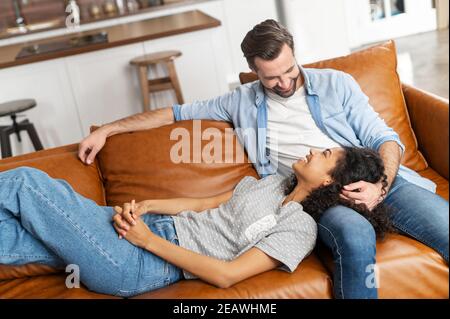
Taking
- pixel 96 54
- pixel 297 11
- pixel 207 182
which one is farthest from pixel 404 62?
pixel 207 182

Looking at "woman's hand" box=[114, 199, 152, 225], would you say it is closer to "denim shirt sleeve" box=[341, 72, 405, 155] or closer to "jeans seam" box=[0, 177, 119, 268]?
"jeans seam" box=[0, 177, 119, 268]

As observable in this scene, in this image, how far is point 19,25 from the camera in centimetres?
509

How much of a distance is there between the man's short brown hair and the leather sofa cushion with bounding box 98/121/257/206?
1.07 ft

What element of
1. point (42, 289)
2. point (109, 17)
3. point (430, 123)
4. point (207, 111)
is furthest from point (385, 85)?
point (109, 17)

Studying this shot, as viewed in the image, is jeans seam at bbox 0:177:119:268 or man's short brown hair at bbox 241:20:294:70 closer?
jeans seam at bbox 0:177:119:268

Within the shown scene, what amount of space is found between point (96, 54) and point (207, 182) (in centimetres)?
174

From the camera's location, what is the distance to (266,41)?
164 centimetres

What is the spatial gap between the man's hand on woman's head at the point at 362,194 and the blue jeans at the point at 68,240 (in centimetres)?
51

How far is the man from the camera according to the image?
1.38 metres

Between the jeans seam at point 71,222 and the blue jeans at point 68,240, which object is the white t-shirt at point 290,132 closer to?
the blue jeans at point 68,240

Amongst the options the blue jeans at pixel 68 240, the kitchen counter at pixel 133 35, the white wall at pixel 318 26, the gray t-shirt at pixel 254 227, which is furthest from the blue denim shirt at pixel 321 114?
the white wall at pixel 318 26

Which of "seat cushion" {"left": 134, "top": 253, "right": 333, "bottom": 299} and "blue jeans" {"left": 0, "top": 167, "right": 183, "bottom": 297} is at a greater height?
"blue jeans" {"left": 0, "top": 167, "right": 183, "bottom": 297}

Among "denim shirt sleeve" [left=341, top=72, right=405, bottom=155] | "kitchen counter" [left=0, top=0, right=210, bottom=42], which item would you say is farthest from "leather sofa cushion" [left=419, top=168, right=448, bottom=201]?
"kitchen counter" [left=0, top=0, right=210, bottom=42]

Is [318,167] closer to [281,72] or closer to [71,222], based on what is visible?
[281,72]
